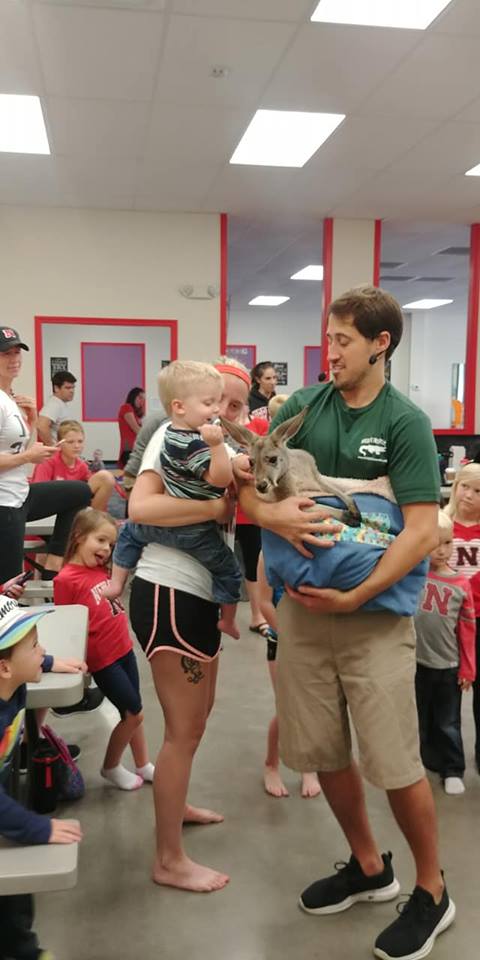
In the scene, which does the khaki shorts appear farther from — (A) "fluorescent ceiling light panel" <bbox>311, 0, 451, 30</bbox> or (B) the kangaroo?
(A) "fluorescent ceiling light panel" <bbox>311, 0, 451, 30</bbox>

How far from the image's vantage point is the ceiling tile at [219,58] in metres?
3.82

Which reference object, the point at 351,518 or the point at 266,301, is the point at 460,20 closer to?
the point at 351,518

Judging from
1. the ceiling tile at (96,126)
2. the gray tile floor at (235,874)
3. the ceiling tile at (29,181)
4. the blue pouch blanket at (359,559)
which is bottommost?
the gray tile floor at (235,874)

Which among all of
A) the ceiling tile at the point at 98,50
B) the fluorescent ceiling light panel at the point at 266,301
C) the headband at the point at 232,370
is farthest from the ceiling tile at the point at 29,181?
the fluorescent ceiling light panel at the point at 266,301

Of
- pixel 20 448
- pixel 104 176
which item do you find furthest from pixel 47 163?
pixel 20 448

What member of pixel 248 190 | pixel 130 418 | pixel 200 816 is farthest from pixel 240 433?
pixel 130 418

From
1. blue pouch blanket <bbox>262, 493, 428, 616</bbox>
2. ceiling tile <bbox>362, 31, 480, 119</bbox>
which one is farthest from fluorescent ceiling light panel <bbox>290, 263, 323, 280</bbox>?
blue pouch blanket <bbox>262, 493, 428, 616</bbox>

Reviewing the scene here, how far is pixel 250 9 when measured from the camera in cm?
364

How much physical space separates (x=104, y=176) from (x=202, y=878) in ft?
18.7

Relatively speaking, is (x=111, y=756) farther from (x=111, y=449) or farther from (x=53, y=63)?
(x=111, y=449)

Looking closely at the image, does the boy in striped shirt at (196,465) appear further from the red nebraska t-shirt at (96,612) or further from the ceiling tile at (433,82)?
the ceiling tile at (433,82)

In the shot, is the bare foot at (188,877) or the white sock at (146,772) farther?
the white sock at (146,772)

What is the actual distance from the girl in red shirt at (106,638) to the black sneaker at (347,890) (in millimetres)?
845

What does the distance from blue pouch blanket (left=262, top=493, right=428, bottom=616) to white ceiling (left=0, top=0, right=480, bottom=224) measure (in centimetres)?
309
